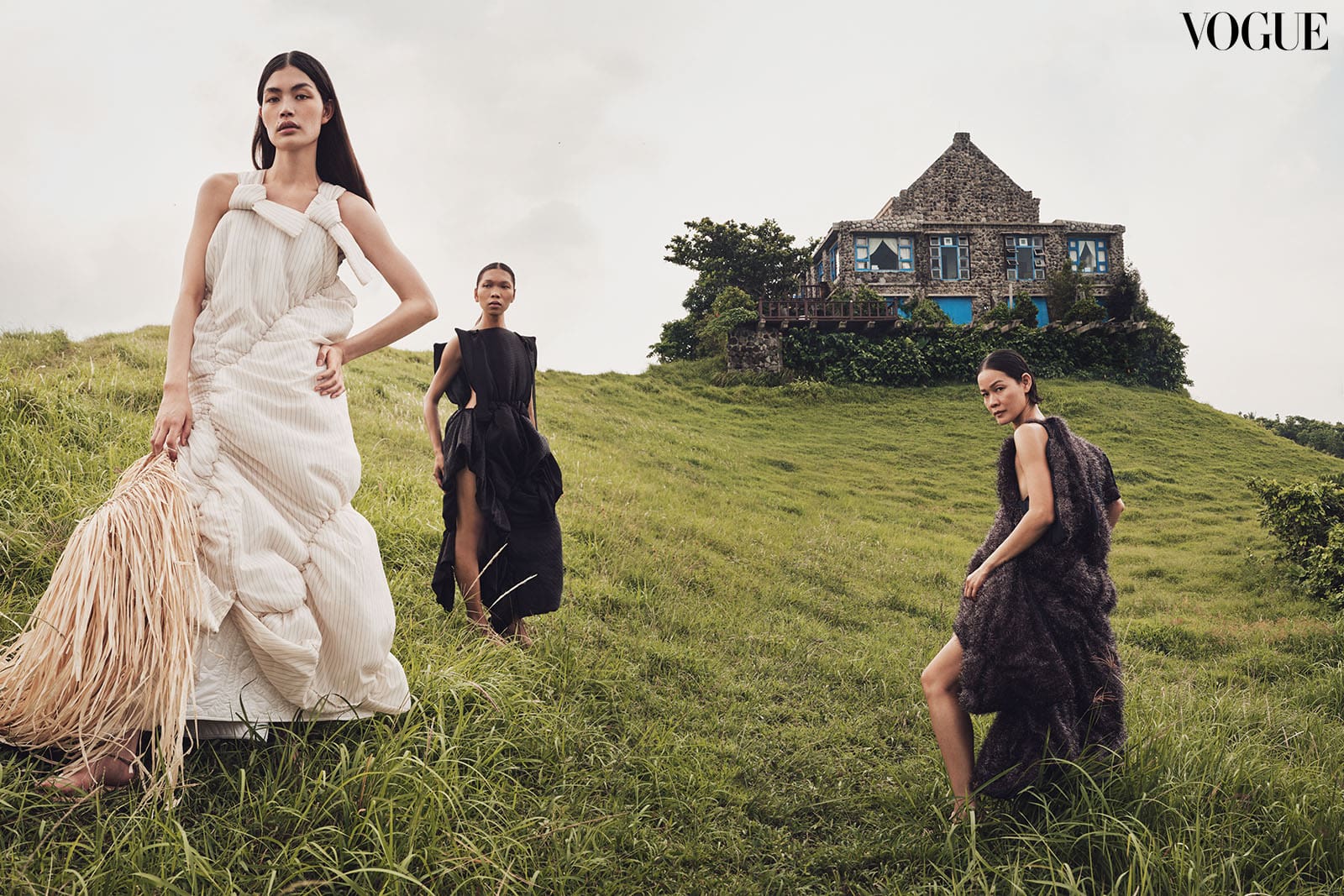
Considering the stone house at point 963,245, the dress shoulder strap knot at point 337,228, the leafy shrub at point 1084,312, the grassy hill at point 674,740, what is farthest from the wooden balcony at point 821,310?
the dress shoulder strap knot at point 337,228

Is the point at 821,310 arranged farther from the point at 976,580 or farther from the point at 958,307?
the point at 976,580

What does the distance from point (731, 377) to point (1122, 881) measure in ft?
80.8

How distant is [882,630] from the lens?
7922 millimetres

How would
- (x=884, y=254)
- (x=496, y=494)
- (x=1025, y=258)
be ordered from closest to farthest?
(x=496, y=494), (x=884, y=254), (x=1025, y=258)

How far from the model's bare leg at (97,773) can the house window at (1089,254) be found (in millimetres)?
38953

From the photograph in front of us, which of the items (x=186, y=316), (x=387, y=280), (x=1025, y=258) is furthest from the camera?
(x=1025, y=258)

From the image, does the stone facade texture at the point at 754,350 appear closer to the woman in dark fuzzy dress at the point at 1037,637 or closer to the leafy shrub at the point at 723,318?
the leafy shrub at the point at 723,318

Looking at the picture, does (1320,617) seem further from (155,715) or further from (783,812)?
(155,715)

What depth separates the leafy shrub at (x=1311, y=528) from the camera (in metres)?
9.98

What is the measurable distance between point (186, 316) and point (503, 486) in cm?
236

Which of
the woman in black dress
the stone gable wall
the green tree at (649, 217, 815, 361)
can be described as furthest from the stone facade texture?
the woman in black dress

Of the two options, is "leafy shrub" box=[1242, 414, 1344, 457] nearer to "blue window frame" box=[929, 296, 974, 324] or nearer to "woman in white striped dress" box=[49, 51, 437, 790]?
"blue window frame" box=[929, 296, 974, 324]

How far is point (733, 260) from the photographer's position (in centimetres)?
3466

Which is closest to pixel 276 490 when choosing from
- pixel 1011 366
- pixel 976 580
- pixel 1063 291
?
pixel 976 580
